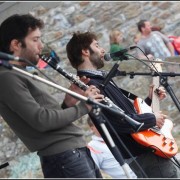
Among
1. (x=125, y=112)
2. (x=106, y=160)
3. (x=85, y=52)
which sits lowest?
(x=106, y=160)

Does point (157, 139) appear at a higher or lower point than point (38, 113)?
lower

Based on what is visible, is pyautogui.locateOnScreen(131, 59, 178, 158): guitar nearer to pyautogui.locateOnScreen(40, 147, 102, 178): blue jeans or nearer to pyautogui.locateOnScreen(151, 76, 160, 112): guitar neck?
pyautogui.locateOnScreen(151, 76, 160, 112): guitar neck

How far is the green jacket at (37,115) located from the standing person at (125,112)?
0.37m

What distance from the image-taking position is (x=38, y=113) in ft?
8.84

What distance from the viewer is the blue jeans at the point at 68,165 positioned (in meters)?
2.82

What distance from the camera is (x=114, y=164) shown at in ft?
13.3

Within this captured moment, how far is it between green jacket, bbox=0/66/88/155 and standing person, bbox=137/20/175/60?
4.09m

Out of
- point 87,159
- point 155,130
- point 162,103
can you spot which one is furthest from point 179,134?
point 87,159

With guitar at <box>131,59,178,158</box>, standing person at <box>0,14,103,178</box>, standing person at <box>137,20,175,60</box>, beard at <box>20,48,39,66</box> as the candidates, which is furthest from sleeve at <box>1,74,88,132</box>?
standing person at <box>137,20,175,60</box>

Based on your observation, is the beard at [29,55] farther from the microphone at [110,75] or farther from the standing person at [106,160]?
the standing person at [106,160]

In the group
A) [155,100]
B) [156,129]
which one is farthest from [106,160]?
[156,129]

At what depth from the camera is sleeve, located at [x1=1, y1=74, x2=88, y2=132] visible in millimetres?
2693

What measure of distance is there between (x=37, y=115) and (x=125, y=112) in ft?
2.30

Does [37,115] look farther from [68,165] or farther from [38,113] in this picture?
[68,165]
